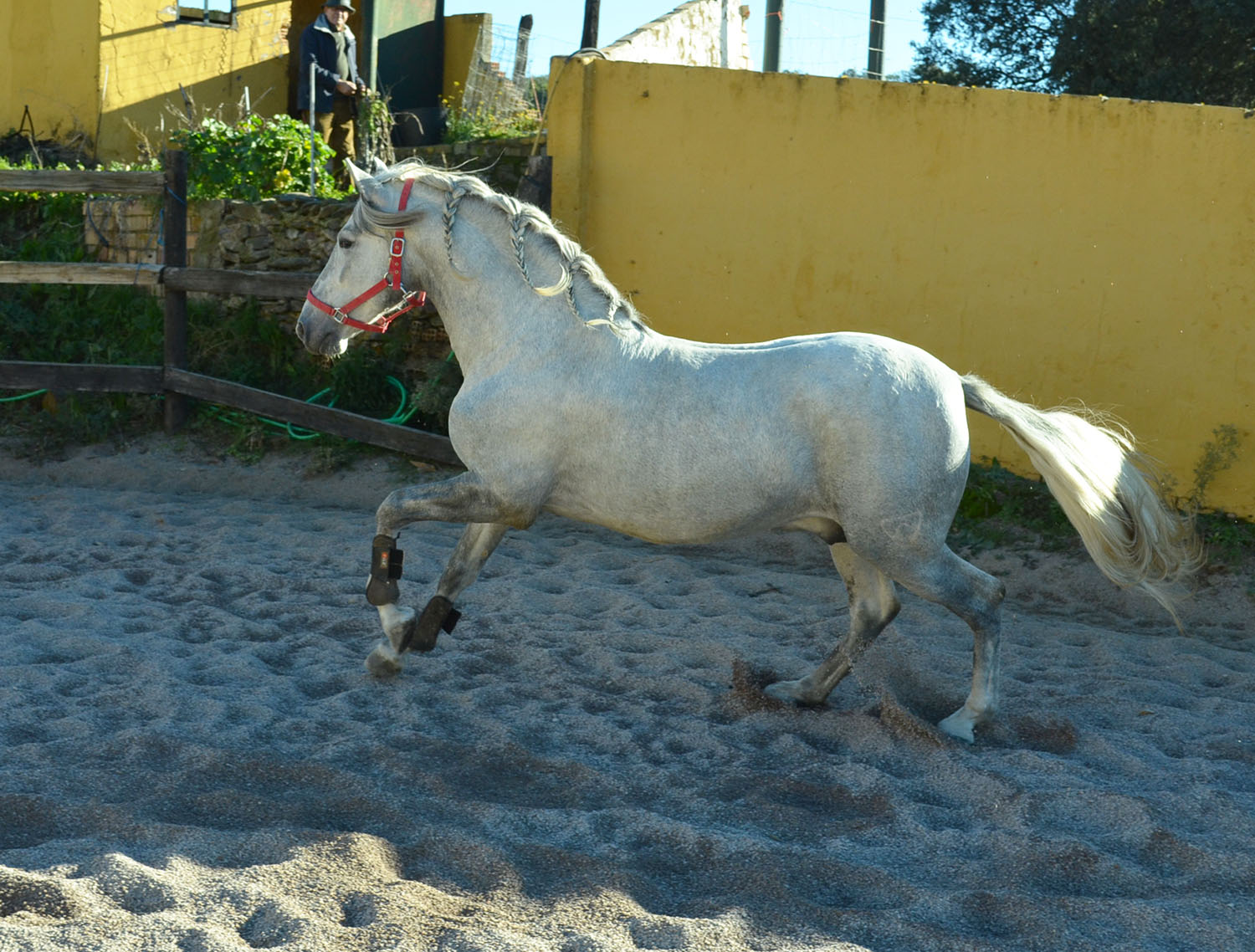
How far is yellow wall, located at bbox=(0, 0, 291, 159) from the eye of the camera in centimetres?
1187

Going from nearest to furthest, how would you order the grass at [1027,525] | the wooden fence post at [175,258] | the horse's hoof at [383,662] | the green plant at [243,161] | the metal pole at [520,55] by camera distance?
1. the horse's hoof at [383,662]
2. the grass at [1027,525]
3. the wooden fence post at [175,258]
4. the green plant at [243,161]
5. the metal pole at [520,55]

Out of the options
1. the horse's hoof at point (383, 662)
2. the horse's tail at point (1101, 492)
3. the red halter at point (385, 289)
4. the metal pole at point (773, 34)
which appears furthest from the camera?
the metal pole at point (773, 34)

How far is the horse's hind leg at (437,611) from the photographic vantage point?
3943 mm

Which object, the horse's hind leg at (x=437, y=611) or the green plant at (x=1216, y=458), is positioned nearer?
the horse's hind leg at (x=437, y=611)

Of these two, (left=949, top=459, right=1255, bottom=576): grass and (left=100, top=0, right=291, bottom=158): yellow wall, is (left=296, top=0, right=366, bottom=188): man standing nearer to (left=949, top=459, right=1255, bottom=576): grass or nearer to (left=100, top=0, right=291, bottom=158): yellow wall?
(left=100, top=0, right=291, bottom=158): yellow wall

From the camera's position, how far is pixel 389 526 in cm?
385

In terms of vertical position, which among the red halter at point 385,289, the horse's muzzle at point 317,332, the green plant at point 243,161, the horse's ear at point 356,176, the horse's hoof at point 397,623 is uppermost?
the green plant at point 243,161

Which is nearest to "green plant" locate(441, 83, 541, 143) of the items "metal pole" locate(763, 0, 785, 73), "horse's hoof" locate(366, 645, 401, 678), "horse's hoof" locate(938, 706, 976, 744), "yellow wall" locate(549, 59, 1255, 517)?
"metal pole" locate(763, 0, 785, 73)

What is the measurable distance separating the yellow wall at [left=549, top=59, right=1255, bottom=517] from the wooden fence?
6.26 feet

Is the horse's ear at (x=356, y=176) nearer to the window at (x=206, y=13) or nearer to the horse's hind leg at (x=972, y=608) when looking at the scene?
the horse's hind leg at (x=972, y=608)

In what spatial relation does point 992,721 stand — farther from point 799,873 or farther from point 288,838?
point 288,838

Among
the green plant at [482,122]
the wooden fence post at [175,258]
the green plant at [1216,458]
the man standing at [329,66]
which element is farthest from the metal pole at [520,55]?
the green plant at [1216,458]

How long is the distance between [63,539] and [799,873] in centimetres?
426

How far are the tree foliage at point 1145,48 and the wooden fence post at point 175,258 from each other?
34.2ft
